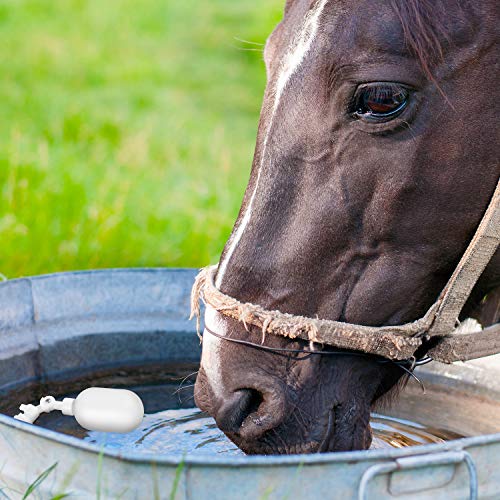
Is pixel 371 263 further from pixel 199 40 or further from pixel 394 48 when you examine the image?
pixel 199 40

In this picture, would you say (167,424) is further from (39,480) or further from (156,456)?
(156,456)

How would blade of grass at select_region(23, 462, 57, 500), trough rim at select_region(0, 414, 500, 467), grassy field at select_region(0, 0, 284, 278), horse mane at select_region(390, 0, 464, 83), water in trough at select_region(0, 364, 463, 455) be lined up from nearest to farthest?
trough rim at select_region(0, 414, 500, 467)
blade of grass at select_region(23, 462, 57, 500)
horse mane at select_region(390, 0, 464, 83)
water in trough at select_region(0, 364, 463, 455)
grassy field at select_region(0, 0, 284, 278)

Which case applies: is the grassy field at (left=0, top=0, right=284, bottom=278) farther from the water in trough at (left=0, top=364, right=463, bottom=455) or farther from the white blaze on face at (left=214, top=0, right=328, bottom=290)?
the water in trough at (left=0, top=364, right=463, bottom=455)

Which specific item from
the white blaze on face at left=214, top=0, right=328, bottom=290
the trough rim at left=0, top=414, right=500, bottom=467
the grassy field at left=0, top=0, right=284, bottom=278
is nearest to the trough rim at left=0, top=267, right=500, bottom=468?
the trough rim at left=0, top=414, right=500, bottom=467

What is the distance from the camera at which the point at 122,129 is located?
19.8 ft

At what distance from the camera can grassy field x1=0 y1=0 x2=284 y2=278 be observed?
12.7ft

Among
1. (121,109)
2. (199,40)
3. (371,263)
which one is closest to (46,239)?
(371,263)

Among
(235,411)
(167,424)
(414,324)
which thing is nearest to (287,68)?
(414,324)

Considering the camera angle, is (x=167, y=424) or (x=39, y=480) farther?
(x=167, y=424)

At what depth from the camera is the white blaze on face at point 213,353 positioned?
190 cm

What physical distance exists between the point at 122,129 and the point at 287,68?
422 cm

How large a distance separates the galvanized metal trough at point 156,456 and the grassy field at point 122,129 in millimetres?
843

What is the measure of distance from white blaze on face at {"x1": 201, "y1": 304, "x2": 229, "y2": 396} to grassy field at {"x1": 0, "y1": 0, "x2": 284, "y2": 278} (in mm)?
1084

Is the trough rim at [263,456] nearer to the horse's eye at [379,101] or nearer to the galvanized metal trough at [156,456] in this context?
the galvanized metal trough at [156,456]
